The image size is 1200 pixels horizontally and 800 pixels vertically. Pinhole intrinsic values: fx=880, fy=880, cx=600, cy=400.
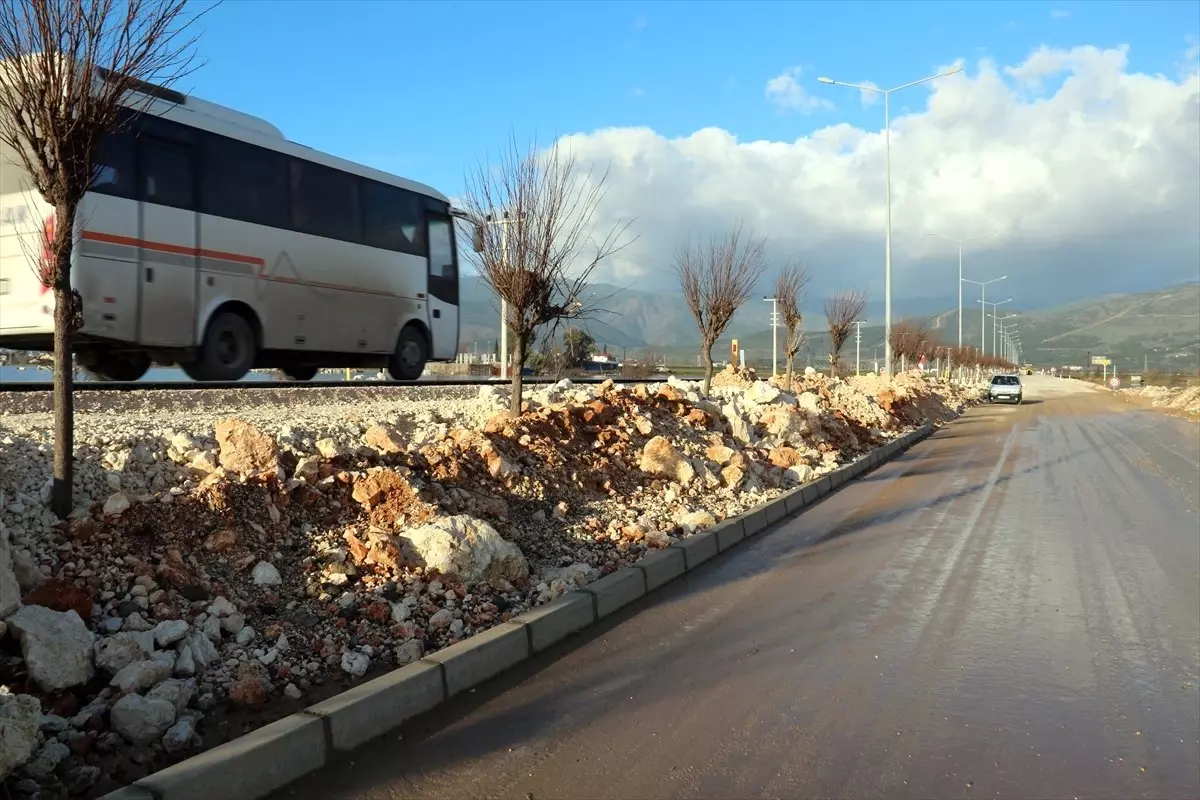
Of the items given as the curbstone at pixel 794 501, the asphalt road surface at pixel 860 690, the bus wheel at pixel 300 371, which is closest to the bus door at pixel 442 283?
the bus wheel at pixel 300 371

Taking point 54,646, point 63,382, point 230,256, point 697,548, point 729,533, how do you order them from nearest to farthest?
point 54,646, point 63,382, point 697,548, point 729,533, point 230,256

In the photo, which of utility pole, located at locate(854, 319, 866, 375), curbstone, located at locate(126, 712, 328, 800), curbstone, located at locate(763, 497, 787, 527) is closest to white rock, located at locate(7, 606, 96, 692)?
curbstone, located at locate(126, 712, 328, 800)

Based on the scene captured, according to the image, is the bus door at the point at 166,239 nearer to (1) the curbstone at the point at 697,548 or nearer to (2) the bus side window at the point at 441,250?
(2) the bus side window at the point at 441,250

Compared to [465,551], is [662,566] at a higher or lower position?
lower

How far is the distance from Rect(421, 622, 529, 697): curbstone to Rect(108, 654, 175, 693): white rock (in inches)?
47.3

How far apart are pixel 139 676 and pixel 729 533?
5.41 metres

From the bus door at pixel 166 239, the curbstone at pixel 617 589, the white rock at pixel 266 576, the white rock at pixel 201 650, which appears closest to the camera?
the white rock at pixel 201 650

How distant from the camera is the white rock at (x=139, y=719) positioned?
3.61 metres

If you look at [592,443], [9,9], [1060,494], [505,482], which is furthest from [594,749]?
[1060,494]

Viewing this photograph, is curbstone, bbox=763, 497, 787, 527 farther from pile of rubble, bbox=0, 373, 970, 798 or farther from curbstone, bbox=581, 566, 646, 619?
curbstone, bbox=581, 566, 646, 619

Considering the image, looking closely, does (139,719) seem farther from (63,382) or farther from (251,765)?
(63,382)

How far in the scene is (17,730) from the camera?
3090 mm

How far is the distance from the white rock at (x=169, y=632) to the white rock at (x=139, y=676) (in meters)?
0.26

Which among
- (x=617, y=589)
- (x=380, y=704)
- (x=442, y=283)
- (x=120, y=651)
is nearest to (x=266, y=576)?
(x=120, y=651)
